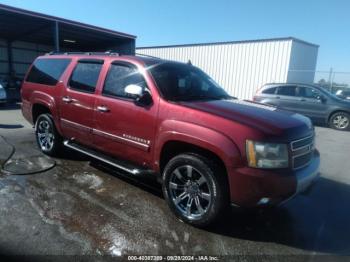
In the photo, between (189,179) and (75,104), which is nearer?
(189,179)

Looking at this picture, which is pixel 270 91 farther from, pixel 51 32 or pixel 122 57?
pixel 51 32

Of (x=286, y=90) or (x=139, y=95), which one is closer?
(x=139, y=95)

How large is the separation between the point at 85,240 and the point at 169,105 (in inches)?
67.7

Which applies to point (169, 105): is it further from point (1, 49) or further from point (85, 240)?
point (1, 49)

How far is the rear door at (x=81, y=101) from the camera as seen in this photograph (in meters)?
4.54

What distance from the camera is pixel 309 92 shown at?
11.9m

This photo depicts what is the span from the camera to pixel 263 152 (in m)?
2.90

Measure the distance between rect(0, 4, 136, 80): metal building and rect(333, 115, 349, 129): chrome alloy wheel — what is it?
12.6 m

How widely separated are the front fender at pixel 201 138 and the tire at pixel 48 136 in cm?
276

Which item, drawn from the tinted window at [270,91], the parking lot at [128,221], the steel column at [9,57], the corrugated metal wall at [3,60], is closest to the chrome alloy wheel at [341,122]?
the tinted window at [270,91]

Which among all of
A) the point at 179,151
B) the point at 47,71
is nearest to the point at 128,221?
the point at 179,151

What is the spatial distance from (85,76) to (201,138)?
8.38 ft

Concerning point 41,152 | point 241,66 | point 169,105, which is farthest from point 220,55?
point 169,105

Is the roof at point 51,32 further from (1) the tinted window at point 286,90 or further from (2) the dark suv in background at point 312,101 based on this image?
(1) the tinted window at point 286,90
